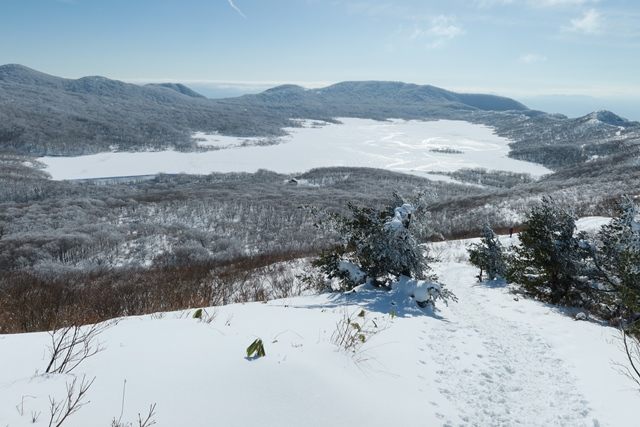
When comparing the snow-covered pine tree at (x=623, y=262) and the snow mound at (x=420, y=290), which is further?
the snow mound at (x=420, y=290)

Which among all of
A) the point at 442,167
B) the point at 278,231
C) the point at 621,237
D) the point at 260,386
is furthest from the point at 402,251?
the point at 442,167

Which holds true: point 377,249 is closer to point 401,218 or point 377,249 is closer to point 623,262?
point 401,218

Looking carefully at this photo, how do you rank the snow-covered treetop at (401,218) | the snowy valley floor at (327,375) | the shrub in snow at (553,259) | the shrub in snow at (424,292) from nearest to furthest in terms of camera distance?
the snowy valley floor at (327,375), the shrub in snow at (424,292), the snow-covered treetop at (401,218), the shrub in snow at (553,259)

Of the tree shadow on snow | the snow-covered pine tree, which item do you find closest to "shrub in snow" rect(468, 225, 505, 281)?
the snow-covered pine tree

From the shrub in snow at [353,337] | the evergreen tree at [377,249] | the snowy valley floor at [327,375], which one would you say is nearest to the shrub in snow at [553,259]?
the snowy valley floor at [327,375]

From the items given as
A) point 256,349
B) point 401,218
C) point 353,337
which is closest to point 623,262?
point 401,218

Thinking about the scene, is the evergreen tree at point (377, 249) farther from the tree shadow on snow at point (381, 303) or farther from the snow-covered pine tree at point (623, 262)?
the snow-covered pine tree at point (623, 262)

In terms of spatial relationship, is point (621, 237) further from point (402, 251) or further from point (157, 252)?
point (157, 252)
